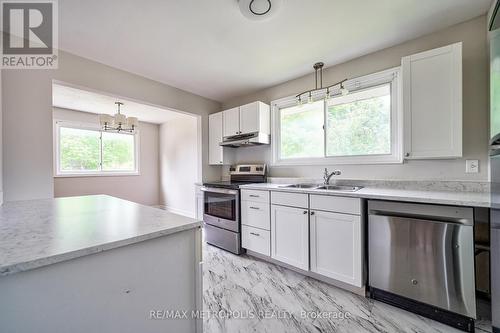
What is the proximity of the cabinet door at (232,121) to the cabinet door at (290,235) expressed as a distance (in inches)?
56.3

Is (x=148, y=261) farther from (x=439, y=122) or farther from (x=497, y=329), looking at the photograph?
(x=439, y=122)

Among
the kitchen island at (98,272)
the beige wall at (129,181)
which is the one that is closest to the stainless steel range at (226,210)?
the kitchen island at (98,272)

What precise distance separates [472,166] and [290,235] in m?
1.72

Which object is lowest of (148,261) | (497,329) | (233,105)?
(497,329)

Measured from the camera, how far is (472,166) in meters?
1.75

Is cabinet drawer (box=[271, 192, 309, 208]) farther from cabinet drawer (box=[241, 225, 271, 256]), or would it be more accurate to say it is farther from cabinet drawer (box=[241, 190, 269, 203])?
cabinet drawer (box=[241, 225, 271, 256])

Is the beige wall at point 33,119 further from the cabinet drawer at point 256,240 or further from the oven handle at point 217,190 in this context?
the cabinet drawer at point 256,240

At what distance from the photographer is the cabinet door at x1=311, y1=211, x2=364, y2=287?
1738 millimetres

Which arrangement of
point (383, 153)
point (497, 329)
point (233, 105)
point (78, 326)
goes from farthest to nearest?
1. point (233, 105)
2. point (383, 153)
3. point (497, 329)
4. point (78, 326)

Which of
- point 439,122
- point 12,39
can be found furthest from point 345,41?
point 12,39

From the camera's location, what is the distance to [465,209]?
136 centimetres

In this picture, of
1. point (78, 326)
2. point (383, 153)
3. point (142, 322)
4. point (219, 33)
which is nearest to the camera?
point (78, 326)

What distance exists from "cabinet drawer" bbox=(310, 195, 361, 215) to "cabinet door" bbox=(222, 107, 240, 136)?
5.43 ft

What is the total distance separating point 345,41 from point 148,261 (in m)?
2.45
